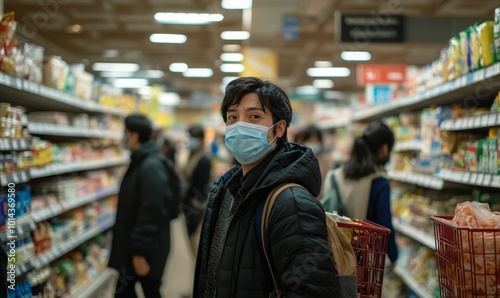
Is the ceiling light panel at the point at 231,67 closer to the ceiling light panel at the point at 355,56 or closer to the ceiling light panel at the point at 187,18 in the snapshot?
the ceiling light panel at the point at 355,56

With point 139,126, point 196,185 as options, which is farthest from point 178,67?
point 139,126

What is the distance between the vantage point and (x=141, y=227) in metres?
3.73

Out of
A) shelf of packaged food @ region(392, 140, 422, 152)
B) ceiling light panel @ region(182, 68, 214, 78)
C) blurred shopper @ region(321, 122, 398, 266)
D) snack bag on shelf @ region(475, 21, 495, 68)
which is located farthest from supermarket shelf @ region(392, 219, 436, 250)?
ceiling light panel @ region(182, 68, 214, 78)

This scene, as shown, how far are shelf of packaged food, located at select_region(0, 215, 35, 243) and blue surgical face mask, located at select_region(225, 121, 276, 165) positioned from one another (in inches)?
67.2

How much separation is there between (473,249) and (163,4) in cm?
727

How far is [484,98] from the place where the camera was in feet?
11.4

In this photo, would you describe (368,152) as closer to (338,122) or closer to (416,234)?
(416,234)

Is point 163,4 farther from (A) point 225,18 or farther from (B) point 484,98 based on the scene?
(B) point 484,98

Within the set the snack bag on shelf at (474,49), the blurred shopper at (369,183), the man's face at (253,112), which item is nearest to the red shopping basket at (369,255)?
the man's face at (253,112)

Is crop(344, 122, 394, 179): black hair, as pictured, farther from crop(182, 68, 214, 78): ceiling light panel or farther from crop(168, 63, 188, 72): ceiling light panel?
crop(182, 68, 214, 78): ceiling light panel

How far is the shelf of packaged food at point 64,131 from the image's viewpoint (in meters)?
4.13

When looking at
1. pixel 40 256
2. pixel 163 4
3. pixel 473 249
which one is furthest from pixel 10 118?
pixel 163 4

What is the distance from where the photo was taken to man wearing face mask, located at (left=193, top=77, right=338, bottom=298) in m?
1.67

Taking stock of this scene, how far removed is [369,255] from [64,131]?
147 inches
